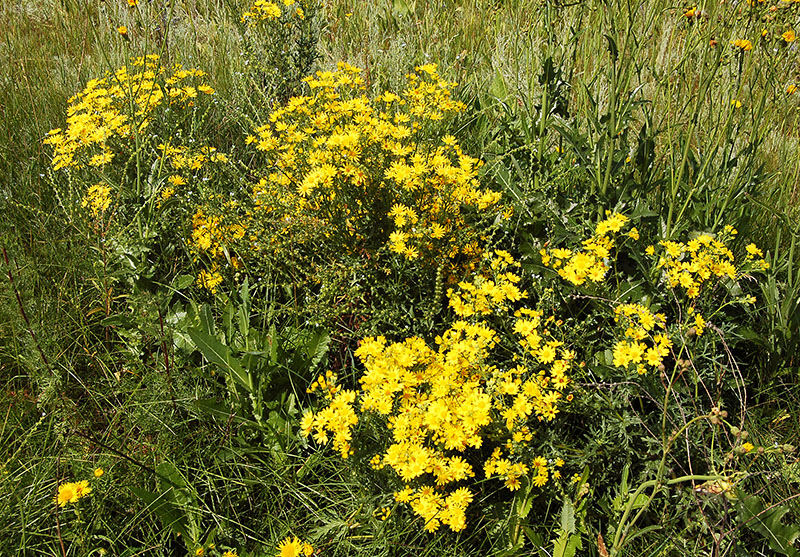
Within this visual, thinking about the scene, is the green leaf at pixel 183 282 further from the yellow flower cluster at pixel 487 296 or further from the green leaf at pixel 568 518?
the green leaf at pixel 568 518

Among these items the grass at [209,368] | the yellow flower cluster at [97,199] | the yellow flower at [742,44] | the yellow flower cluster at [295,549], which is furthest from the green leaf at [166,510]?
the yellow flower at [742,44]

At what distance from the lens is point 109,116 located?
2523 millimetres

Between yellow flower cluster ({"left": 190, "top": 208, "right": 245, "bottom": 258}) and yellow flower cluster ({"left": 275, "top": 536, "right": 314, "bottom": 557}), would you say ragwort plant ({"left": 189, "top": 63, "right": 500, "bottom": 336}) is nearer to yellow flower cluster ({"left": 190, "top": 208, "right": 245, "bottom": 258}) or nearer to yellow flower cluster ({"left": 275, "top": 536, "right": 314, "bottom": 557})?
yellow flower cluster ({"left": 190, "top": 208, "right": 245, "bottom": 258})

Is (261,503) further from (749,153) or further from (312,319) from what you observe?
(749,153)

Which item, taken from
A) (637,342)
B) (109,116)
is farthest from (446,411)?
(109,116)

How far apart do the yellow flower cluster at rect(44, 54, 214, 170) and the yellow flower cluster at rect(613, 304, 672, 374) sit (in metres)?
1.94

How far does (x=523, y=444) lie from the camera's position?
165 cm

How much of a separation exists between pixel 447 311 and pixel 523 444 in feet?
2.39

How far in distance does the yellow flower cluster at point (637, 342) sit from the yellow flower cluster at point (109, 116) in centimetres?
194

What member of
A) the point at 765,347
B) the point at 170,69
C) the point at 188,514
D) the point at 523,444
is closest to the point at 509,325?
the point at 523,444

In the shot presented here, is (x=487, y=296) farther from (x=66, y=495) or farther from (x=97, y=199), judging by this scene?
(x=97, y=199)

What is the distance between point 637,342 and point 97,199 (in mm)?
1942

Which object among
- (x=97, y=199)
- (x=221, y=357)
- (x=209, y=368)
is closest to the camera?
(x=221, y=357)

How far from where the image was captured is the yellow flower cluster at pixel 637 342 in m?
1.63
